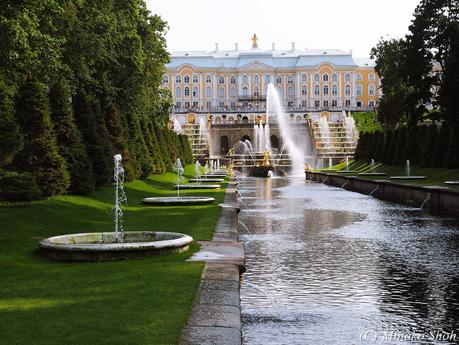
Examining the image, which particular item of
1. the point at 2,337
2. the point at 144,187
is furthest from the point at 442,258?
the point at 144,187

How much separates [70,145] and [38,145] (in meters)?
2.50

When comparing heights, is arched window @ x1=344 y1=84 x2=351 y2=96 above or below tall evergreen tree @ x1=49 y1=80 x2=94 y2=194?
above

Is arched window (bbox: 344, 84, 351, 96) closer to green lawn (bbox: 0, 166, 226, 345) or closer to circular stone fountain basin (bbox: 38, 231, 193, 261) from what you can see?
green lawn (bbox: 0, 166, 226, 345)

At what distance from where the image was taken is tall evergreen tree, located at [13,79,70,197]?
17.6 m

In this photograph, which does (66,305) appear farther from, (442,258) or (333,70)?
(333,70)

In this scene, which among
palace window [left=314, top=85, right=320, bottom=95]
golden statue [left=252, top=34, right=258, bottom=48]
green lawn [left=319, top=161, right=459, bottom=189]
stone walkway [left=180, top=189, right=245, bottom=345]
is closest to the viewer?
stone walkway [left=180, top=189, right=245, bottom=345]

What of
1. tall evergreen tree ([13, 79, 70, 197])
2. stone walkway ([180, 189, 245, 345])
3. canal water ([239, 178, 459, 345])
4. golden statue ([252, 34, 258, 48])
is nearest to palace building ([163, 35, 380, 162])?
golden statue ([252, 34, 258, 48])

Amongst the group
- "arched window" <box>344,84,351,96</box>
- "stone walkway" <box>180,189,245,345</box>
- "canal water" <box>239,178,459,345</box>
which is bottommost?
"canal water" <box>239,178,459,345</box>

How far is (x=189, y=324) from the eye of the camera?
5.80 m

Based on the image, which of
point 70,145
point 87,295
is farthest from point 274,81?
point 87,295

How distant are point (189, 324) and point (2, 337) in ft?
4.80

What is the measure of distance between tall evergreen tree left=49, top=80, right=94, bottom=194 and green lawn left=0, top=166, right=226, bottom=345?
6.58 meters

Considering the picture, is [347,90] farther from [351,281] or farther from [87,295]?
[87,295]

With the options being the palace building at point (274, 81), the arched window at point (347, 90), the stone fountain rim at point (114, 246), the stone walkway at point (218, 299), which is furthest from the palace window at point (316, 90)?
the stone fountain rim at point (114, 246)
